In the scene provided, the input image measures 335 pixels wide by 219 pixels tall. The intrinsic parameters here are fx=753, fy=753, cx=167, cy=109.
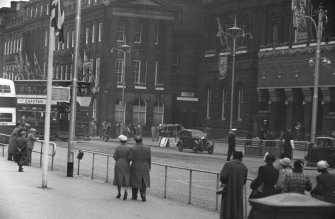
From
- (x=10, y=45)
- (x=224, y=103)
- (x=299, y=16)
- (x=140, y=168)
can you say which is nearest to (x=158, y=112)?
(x=224, y=103)

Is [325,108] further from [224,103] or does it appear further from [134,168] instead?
[134,168]

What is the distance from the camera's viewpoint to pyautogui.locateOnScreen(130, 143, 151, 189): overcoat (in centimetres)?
1944

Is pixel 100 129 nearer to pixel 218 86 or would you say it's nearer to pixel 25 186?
pixel 218 86

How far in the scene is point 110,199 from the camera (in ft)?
63.7

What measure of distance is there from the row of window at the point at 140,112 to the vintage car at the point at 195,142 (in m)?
29.7

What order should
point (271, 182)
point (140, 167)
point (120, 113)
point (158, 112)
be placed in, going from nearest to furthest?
1. point (271, 182)
2. point (140, 167)
3. point (120, 113)
4. point (158, 112)

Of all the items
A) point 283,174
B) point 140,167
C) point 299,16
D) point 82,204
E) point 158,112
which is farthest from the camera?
point 158,112

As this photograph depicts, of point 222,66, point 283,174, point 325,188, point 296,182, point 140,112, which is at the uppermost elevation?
point 222,66

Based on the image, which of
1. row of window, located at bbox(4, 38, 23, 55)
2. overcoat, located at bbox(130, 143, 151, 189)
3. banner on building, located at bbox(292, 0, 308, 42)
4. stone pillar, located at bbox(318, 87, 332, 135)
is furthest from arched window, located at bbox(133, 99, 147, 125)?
overcoat, located at bbox(130, 143, 151, 189)

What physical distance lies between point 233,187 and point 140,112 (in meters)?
69.2

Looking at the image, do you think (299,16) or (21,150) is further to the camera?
(299,16)

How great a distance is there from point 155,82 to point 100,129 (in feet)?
31.7

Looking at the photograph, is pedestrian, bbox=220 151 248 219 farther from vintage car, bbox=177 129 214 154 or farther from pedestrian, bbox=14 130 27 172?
vintage car, bbox=177 129 214 154

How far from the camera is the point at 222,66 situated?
2840 inches
